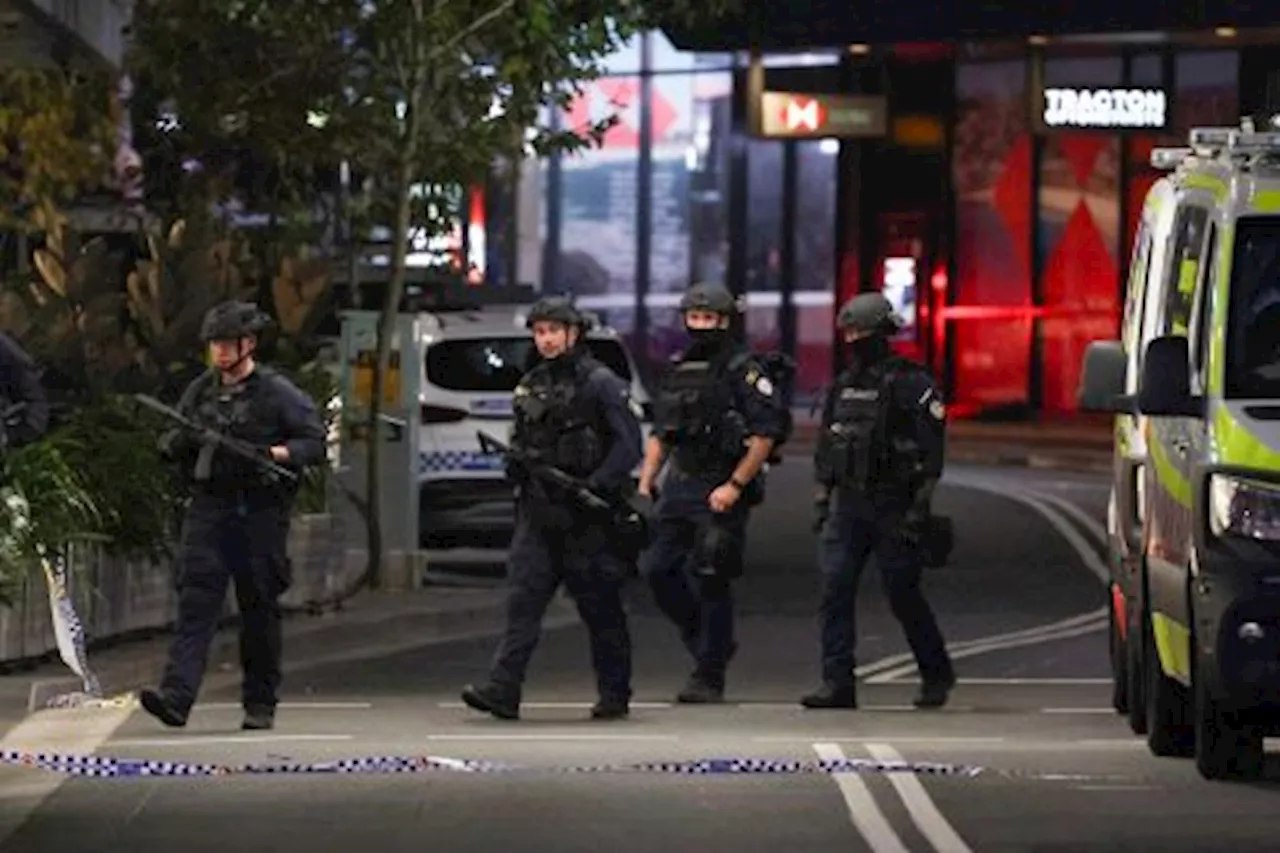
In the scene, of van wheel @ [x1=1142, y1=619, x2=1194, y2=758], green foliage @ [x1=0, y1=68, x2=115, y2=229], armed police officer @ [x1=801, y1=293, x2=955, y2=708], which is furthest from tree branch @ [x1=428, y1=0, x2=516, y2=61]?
van wheel @ [x1=1142, y1=619, x2=1194, y2=758]

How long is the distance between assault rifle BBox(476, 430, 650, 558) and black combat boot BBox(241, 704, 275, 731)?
1.58 m

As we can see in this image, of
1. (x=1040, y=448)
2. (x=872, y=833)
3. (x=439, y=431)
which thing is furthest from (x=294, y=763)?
(x=1040, y=448)

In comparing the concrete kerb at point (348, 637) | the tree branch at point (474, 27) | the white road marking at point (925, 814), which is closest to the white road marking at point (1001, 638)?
the concrete kerb at point (348, 637)

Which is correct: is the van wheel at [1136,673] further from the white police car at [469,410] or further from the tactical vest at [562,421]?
the white police car at [469,410]

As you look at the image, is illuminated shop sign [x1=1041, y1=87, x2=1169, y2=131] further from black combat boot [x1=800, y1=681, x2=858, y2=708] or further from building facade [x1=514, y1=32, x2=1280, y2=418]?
black combat boot [x1=800, y1=681, x2=858, y2=708]

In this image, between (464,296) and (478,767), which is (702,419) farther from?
(464,296)

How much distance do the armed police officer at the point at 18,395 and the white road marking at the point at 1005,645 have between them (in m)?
4.57

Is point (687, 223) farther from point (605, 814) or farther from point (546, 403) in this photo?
point (605, 814)

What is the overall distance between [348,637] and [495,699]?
4978mm

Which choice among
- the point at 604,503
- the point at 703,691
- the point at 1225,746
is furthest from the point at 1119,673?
the point at 1225,746

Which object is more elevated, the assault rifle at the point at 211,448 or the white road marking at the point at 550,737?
the assault rifle at the point at 211,448

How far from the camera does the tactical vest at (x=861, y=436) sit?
1778 cm

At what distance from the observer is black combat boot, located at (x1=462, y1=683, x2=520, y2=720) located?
1736 centimetres

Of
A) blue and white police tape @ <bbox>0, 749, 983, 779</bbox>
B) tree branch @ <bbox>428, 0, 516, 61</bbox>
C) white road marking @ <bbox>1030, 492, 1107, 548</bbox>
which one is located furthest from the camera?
white road marking @ <bbox>1030, 492, 1107, 548</bbox>
